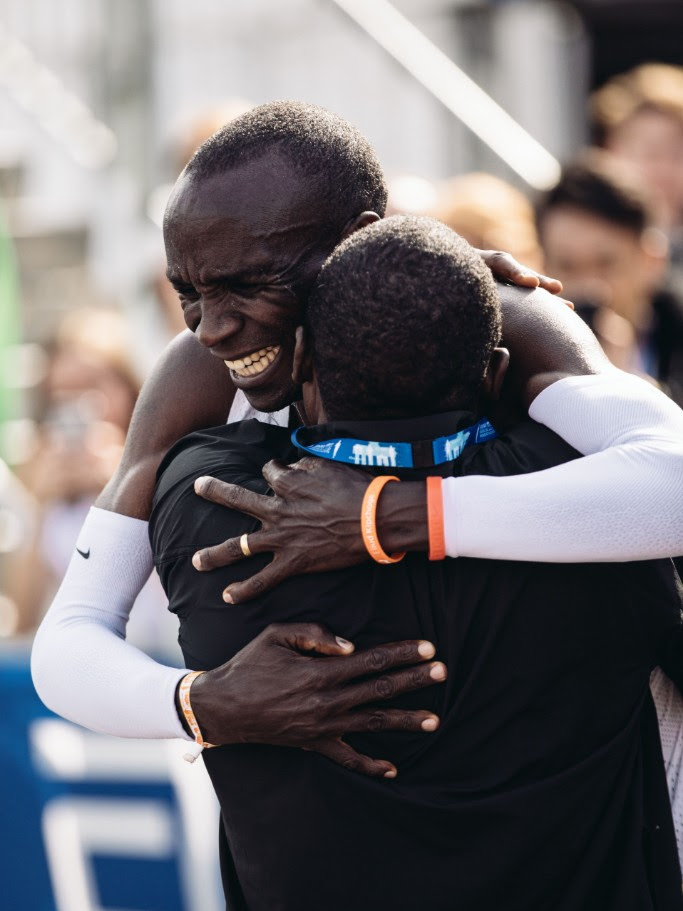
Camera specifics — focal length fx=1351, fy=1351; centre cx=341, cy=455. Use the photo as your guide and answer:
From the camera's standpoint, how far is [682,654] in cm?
194

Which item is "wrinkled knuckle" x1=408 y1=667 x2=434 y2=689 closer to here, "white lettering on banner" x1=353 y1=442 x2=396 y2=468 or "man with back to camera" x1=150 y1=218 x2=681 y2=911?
"man with back to camera" x1=150 y1=218 x2=681 y2=911

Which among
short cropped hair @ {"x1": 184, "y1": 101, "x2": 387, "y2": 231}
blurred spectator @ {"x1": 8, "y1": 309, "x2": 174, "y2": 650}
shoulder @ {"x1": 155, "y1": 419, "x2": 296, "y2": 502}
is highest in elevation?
short cropped hair @ {"x1": 184, "y1": 101, "x2": 387, "y2": 231}

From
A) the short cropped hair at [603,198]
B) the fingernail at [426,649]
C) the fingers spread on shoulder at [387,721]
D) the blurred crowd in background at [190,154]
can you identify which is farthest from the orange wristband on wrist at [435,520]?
the short cropped hair at [603,198]

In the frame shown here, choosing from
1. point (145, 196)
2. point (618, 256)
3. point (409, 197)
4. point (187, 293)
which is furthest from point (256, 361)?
point (145, 196)

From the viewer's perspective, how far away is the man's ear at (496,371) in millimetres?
1906

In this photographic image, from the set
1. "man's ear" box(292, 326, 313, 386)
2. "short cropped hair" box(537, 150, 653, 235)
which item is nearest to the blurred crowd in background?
"short cropped hair" box(537, 150, 653, 235)

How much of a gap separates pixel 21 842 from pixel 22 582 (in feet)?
3.85

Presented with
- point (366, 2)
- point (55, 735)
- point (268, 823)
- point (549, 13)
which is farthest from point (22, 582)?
point (549, 13)

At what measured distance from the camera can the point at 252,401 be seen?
83.2 inches

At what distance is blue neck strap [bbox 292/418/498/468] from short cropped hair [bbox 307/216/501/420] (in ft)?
0.13

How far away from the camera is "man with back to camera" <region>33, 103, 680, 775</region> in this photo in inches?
73.3

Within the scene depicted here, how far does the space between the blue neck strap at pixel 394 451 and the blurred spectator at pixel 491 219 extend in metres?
2.21

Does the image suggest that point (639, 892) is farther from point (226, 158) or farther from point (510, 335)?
point (226, 158)

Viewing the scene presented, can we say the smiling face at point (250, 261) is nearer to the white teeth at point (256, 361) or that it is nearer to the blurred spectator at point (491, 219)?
the white teeth at point (256, 361)
